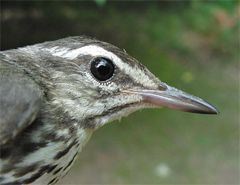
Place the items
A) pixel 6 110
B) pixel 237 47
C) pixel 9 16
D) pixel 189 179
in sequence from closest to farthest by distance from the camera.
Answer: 1. pixel 6 110
2. pixel 189 179
3. pixel 9 16
4. pixel 237 47

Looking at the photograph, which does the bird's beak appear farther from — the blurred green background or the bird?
the blurred green background

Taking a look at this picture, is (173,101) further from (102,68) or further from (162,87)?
(102,68)

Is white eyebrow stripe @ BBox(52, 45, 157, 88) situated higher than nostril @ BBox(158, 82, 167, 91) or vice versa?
white eyebrow stripe @ BBox(52, 45, 157, 88)

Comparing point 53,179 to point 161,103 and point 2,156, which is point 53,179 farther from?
point 161,103

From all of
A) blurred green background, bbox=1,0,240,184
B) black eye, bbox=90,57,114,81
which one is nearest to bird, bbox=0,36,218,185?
black eye, bbox=90,57,114,81

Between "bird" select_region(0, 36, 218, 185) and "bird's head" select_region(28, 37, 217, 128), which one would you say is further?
"bird's head" select_region(28, 37, 217, 128)

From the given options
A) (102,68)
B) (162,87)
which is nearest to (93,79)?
(102,68)

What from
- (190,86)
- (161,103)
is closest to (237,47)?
(190,86)

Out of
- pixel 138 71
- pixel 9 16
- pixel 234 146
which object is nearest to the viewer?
pixel 138 71
